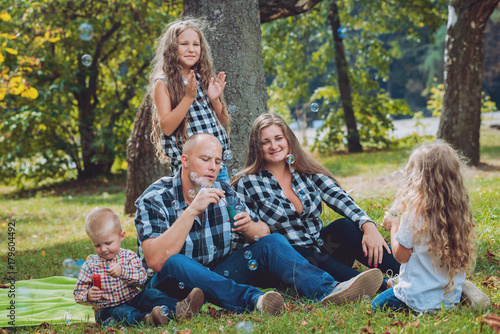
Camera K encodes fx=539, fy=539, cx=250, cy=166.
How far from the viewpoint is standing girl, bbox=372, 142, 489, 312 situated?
2.46 m

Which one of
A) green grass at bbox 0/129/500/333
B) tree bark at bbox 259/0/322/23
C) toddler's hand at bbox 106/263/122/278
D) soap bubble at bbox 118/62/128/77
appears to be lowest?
green grass at bbox 0/129/500/333

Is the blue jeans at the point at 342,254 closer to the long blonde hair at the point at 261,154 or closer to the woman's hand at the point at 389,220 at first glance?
the long blonde hair at the point at 261,154

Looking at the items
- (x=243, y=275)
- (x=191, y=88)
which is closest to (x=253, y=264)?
(x=243, y=275)

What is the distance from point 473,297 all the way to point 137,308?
5.67 feet

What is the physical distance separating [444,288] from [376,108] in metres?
11.3

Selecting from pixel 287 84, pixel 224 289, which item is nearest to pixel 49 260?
pixel 224 289

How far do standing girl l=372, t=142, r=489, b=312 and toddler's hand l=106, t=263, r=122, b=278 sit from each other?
55.8 inches

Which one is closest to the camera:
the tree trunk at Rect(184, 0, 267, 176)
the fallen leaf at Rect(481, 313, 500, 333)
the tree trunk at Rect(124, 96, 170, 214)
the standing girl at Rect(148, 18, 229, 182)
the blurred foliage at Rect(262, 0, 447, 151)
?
the fallen leaf at Rect(481, 313, 500, 333)

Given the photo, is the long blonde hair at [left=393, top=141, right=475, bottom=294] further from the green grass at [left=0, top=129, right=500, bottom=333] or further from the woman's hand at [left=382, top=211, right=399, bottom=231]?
the green grass at [left=0, top=129, right=500, bottom=333]

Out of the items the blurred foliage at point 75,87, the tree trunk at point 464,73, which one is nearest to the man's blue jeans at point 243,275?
the tree trunk at point 464,73

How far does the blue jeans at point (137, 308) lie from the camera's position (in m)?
2.84

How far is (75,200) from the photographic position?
393 inches

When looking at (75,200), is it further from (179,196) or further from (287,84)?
(179,196)

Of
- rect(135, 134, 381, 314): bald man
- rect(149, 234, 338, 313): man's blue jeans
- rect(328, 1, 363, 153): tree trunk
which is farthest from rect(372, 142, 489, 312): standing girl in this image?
rect(328, 1, 363, 153): tree trunk
